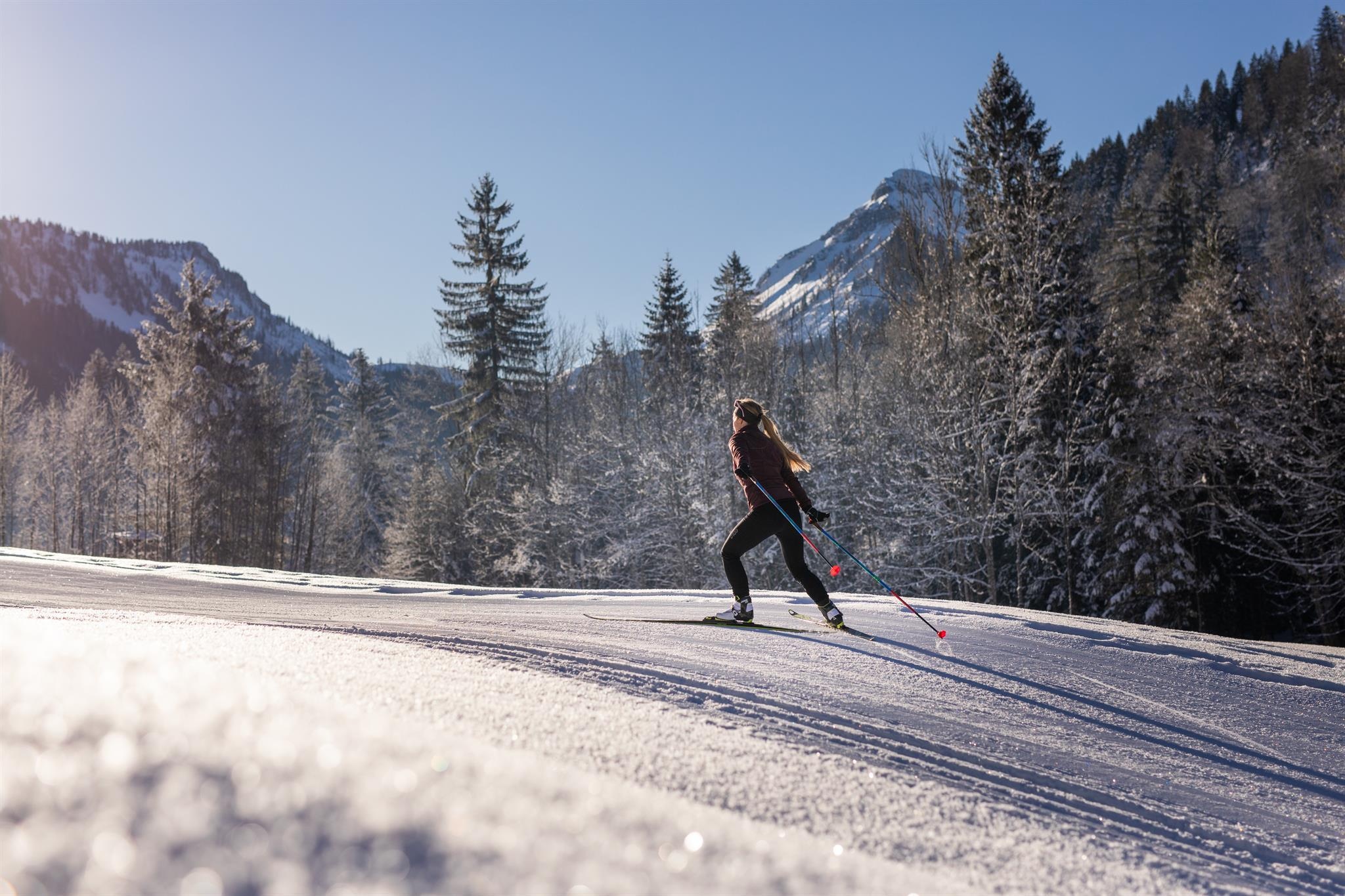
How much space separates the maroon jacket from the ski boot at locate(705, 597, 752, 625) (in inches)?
35.6

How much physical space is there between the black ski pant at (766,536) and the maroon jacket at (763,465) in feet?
0.32

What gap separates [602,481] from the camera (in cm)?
3117

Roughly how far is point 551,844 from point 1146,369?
27614 mm

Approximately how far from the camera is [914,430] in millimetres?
→ 21703

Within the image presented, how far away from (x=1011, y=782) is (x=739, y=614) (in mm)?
3990

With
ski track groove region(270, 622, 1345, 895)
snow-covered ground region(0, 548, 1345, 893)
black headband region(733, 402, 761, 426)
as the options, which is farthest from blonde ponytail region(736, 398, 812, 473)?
ski track groove region(270, 622, 1345, 895)

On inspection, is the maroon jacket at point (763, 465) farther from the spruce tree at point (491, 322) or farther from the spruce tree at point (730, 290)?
the spruce tree at point (730, 290)

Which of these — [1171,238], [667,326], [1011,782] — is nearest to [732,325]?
[667,326]

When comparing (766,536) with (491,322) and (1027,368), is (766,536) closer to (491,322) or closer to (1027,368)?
(1027,368)

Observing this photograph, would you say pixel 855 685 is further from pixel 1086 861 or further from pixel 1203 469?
pixel 1203 469

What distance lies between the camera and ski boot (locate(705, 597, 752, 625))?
21.7 ft

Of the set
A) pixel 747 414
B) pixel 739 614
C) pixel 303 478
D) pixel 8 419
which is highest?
pixel 8 419

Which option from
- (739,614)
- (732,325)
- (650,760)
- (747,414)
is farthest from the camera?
(732,325)

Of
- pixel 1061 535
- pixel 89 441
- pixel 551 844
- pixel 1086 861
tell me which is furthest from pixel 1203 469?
pixel 89 441
